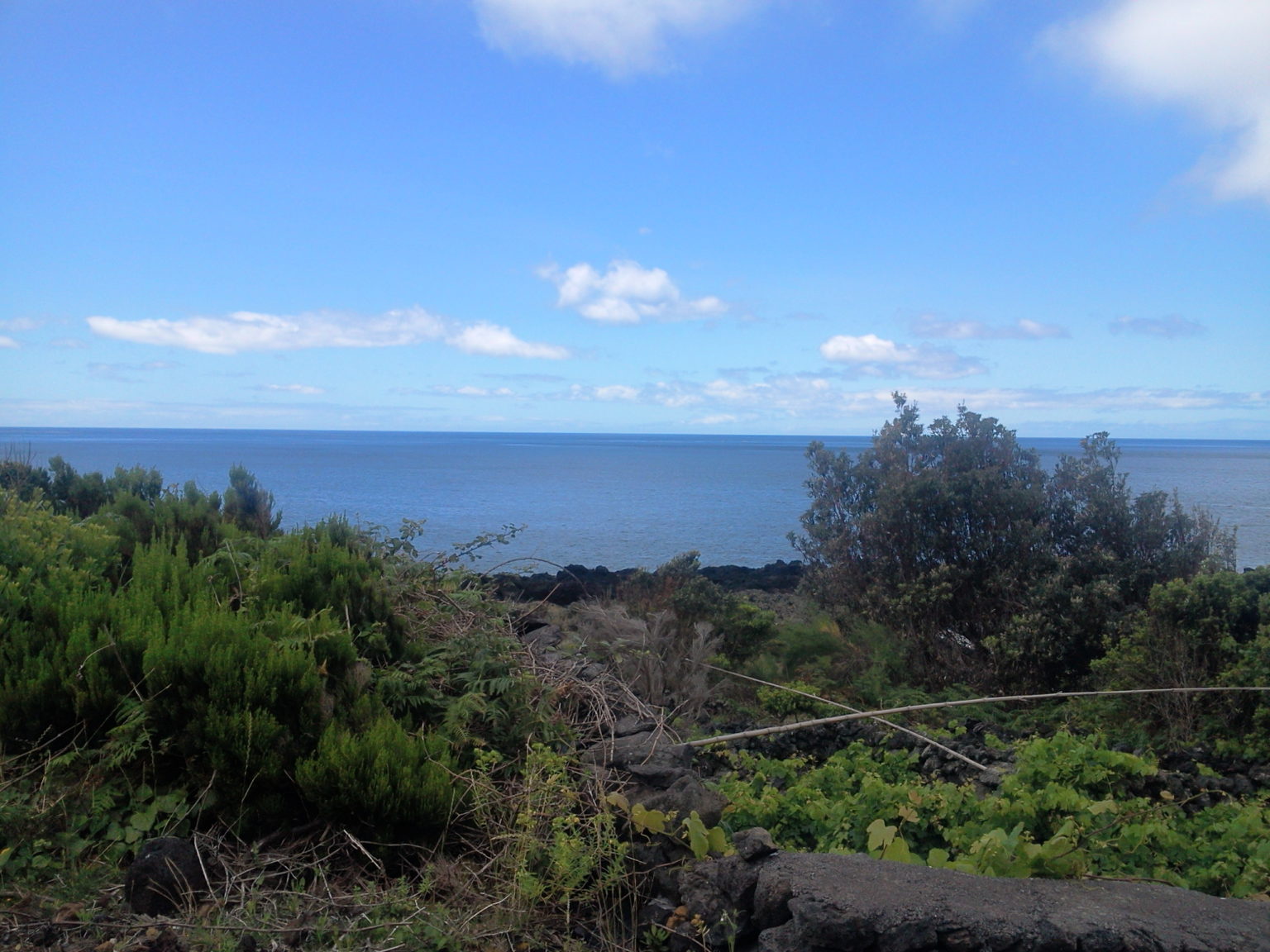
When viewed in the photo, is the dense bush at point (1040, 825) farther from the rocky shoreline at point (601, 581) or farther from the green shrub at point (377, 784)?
the rocky shoreline at point (601, 581)

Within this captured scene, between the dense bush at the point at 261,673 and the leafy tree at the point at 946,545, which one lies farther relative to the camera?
the leafy tree at the point at 946,545

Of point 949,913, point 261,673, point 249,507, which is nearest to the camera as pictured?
point 949,913

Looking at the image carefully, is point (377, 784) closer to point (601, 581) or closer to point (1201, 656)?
point (1201, 656)

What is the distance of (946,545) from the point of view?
1087cm

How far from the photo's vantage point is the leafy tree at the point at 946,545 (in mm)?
10523

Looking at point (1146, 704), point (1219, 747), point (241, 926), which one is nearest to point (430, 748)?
point (241, 926)

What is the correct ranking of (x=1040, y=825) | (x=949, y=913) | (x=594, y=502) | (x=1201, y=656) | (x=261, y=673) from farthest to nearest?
(x=594, y=502) < (x=1201, y=656) < (x=261, y=673) < (x=1040, y=825) < (x=949, y=913)

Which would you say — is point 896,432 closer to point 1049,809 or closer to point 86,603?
point 1049,809

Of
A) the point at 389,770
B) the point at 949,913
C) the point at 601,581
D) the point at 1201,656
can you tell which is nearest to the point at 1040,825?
the point at 949,913

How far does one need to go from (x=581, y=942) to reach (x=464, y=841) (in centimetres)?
73

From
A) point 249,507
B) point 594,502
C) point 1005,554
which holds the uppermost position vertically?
point 249,507

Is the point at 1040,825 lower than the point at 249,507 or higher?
lower

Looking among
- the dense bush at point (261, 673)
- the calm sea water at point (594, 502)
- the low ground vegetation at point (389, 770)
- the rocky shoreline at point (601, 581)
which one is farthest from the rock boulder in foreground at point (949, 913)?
the rocky shoreline at point (601, 581)

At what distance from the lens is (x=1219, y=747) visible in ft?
21.2
